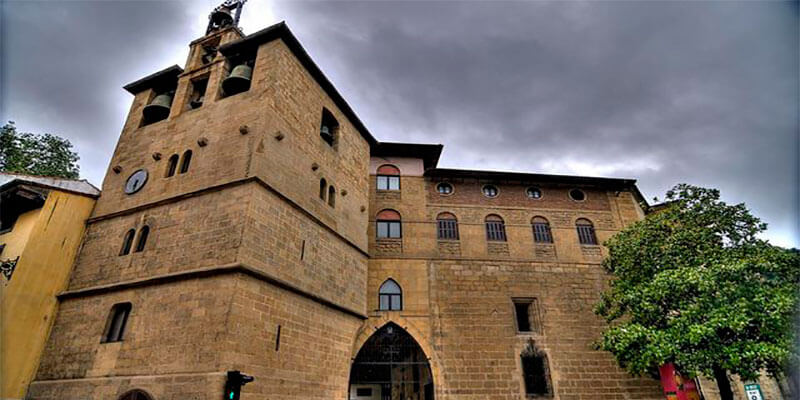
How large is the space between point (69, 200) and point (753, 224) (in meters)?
20.6

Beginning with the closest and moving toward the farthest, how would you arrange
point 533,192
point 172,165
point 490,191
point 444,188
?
1. point 172,165
2. point 444,188
3. point 490,191
4. point 533,192

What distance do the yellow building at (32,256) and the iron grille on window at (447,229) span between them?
12.3 metres

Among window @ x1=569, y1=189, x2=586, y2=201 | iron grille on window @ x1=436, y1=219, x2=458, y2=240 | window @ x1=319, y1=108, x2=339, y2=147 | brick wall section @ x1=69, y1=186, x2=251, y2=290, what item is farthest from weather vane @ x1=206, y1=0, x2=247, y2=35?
window @ x1=569, y1=189, x2=586, y2=201

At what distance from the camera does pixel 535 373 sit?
13.9 m

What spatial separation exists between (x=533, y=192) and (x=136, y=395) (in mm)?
15830

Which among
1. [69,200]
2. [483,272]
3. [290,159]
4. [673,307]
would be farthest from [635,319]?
[69,200]

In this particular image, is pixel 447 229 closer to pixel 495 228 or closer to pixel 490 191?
pixel 495 228

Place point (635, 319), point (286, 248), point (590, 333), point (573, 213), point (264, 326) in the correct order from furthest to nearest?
point (573, 213) < point (590, 333) < point (635, 319) < point (286, 248) < point (264, 326)

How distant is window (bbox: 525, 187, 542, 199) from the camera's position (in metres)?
17.7

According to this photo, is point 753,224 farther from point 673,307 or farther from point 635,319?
point 635,319

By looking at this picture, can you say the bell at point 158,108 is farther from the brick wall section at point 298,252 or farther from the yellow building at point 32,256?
the brick wall section at point 298,252

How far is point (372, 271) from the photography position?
49.2 feet

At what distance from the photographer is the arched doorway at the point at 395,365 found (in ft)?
44.1

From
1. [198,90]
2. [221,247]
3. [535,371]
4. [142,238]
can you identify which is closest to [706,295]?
[535,371]
